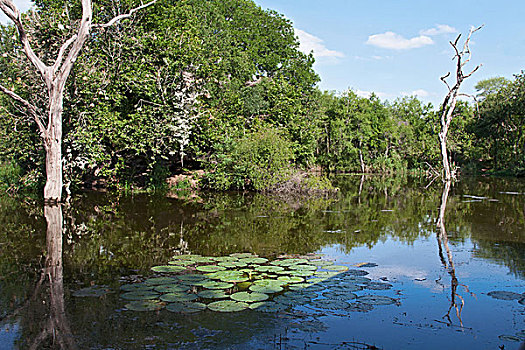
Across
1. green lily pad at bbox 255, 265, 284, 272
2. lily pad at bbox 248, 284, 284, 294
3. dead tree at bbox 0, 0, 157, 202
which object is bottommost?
lily pad at bbox 248, 284, 284, 294

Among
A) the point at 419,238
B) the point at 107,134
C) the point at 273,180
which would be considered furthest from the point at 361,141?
the point at 419,238

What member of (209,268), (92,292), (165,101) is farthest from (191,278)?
(165,101)

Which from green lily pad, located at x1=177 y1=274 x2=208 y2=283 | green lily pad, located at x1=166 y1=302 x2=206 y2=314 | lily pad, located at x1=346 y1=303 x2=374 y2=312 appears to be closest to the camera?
green lily pad, located at x1=166 y1=302 x2=206 y2=314

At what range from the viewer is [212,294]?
15.9ft

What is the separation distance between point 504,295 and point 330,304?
211 centimetres

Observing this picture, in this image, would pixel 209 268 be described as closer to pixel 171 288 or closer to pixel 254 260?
pixel 254 260

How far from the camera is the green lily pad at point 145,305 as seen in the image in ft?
14.6

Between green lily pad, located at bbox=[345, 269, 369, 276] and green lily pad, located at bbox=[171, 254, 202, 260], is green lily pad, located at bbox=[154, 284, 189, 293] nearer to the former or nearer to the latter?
green lily pad, located at bbox=[171, 254, 202, 260]

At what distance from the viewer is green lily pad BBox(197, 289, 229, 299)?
4773 mm

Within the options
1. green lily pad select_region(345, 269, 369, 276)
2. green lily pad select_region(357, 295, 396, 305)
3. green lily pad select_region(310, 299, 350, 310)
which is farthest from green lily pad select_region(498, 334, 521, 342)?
green lily pad select_region(345, 269, 369, 276)

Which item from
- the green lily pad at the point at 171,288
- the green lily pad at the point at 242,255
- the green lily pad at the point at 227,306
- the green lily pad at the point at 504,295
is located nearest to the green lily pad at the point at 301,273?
the green lily pad at the point at 242,255

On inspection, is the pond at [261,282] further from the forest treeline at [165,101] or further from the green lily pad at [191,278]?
the forest treeline at [165,101]

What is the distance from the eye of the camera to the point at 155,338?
3764mm

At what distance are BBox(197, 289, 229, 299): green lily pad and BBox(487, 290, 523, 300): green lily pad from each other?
3.09 meters
